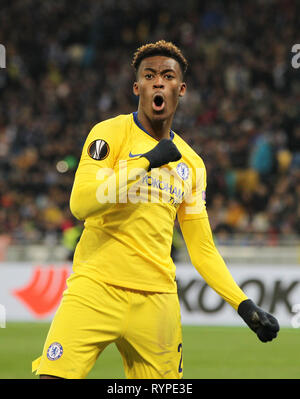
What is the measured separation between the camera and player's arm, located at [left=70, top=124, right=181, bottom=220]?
12.1 feet

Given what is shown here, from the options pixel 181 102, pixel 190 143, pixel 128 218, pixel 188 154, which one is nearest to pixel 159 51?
pixel 188 154

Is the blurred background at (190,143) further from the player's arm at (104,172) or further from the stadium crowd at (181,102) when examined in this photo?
the player's arm at (104,172)

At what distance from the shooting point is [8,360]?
8.66 m

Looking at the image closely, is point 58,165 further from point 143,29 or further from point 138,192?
point 138,192

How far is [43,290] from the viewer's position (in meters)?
12.1

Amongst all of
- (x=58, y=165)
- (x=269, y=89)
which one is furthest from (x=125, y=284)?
(x=269, y=89)

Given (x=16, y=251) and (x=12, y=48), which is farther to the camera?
(x=12, y=48)

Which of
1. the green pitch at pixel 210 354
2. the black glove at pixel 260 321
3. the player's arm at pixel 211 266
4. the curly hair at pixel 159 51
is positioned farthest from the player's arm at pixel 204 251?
the green pitch at pixel 210 354

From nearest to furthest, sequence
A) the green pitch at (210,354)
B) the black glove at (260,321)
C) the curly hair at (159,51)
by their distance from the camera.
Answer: the black glove at (260,321)
the curly hair at (159,51)
the green pitch at (210,354)

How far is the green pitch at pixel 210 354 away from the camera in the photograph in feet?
26.0

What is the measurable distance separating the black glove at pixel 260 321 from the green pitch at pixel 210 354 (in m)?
3.59

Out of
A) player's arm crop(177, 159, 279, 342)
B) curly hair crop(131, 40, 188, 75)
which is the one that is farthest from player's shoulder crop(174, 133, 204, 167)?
curly hair crop(131, 40, 188, 75)

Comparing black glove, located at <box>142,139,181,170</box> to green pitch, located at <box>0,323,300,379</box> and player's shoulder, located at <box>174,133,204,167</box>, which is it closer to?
player's shoulder, located at <box>174,133,204,167</box>

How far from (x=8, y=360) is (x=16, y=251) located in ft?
13.5
